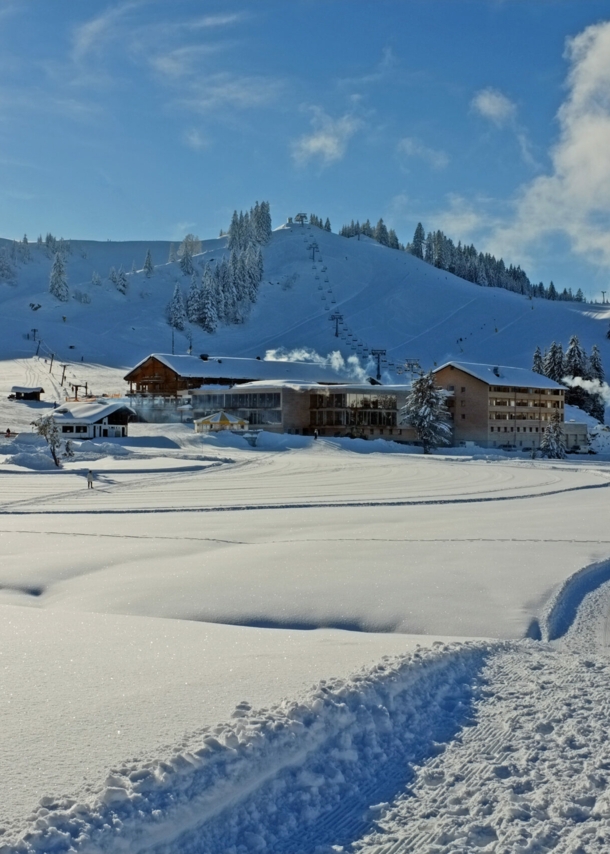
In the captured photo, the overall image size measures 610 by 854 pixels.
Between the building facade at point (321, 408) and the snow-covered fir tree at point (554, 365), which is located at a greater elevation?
the snow-covered fir tree at point (554, 365)

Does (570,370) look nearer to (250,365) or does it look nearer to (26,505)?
(250,365)

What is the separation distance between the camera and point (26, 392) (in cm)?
8838

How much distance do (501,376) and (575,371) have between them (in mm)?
27241

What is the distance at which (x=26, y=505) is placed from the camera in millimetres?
26594

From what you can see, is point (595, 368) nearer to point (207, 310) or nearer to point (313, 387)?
point (313, 387)

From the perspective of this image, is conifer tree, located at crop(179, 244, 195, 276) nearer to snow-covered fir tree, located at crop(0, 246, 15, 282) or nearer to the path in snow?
snow-covered fir tree, located at crop(0, 246, 15, 282)

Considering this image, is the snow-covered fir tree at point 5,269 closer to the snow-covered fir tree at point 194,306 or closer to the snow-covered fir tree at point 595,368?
the snow-covered fir tree at point 194,306

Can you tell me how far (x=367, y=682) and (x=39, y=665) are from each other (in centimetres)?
316

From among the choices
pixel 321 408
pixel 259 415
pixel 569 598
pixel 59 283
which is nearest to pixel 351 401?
pixel 321 408

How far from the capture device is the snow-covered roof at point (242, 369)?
8855 centimetres

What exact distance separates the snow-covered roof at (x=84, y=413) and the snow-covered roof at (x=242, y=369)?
21.8 meters

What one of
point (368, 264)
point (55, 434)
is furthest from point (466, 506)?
point (368, 264)

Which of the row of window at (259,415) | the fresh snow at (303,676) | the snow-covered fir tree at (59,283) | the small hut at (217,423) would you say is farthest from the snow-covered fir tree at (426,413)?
the snow-covered fir tree at (59,283)

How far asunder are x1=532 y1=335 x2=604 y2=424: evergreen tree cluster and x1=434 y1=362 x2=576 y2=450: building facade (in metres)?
17.1
